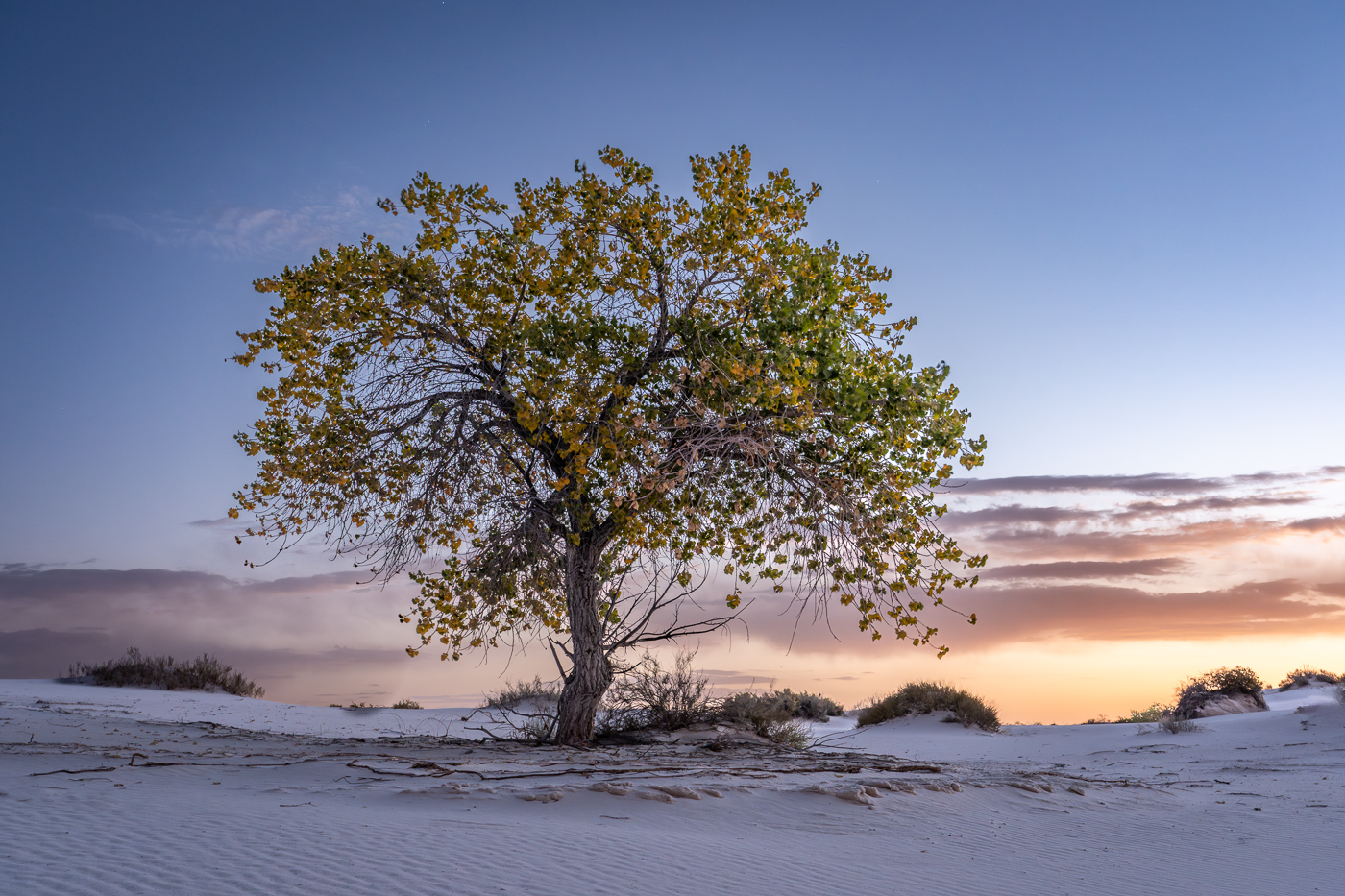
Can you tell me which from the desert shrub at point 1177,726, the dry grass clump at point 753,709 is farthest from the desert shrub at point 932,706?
the dry grass clump at point 753,709

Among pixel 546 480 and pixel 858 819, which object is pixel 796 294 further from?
pixel 858 819

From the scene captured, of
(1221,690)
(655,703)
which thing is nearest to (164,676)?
(655,703)

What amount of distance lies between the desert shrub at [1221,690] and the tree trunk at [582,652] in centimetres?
1365

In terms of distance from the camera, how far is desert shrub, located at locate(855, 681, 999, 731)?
18625 mm

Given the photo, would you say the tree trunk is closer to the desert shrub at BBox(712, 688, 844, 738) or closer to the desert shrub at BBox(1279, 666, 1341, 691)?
the desert shrub at BBox(712, 688, 844, 738)

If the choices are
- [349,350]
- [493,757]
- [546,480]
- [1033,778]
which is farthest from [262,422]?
[1033,778]

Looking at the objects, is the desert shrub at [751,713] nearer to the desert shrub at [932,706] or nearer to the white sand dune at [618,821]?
the white sand dune at [618,821]

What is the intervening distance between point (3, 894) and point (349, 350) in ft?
23.6

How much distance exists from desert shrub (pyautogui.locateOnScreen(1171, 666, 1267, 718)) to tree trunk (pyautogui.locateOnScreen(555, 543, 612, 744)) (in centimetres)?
1365

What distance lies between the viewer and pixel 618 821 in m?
5.94

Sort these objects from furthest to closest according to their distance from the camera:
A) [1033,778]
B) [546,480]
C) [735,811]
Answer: [546,480]
[1033,778]
[735,811]

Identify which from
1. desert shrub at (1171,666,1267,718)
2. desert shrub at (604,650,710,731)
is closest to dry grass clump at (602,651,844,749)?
desert shrub at (604,650,710,731)

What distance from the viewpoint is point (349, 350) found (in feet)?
33.7

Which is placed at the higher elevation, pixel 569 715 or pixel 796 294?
pixel 796 294
